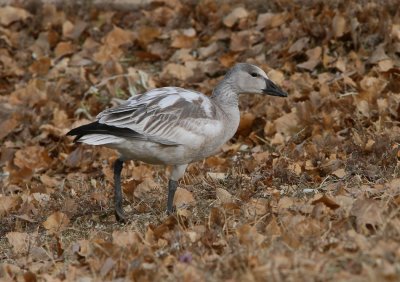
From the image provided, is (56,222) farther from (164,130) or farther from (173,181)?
(164,130)

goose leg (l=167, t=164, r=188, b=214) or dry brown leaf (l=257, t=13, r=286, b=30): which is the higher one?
goose leg (l=167, t=164, r=188, b=214)

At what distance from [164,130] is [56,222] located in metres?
1.10

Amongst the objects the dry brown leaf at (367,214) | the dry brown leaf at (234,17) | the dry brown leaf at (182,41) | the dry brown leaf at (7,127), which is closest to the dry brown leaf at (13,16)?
the dry brown leaf at (182,41)

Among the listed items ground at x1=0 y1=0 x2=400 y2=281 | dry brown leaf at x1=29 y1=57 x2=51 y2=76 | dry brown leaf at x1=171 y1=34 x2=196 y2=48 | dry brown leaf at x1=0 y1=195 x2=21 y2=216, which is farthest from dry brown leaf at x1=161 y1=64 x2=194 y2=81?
dry brown leaf at x1=0 y1=195 x2=21 y2=216

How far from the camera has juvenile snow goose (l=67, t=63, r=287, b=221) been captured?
269 inches

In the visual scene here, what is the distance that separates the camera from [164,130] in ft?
22.9

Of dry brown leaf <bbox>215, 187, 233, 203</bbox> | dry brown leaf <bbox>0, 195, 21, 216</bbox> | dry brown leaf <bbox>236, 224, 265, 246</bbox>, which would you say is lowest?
dry brown leaf <bbox>0, 195, 21, 216</bbox>

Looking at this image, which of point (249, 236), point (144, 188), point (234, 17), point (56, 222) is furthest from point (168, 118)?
point (234, 17)

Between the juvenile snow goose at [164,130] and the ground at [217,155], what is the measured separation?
335 mm

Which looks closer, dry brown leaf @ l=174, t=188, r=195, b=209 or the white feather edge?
the white feather edge

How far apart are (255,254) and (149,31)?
7.16m

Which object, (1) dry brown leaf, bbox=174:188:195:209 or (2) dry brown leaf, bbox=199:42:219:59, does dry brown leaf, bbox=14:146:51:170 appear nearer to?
(2) dry brown leaf, bbox=199:42:219:59

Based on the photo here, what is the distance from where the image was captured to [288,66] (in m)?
10.4

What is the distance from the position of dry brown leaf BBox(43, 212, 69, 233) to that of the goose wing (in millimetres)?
800
